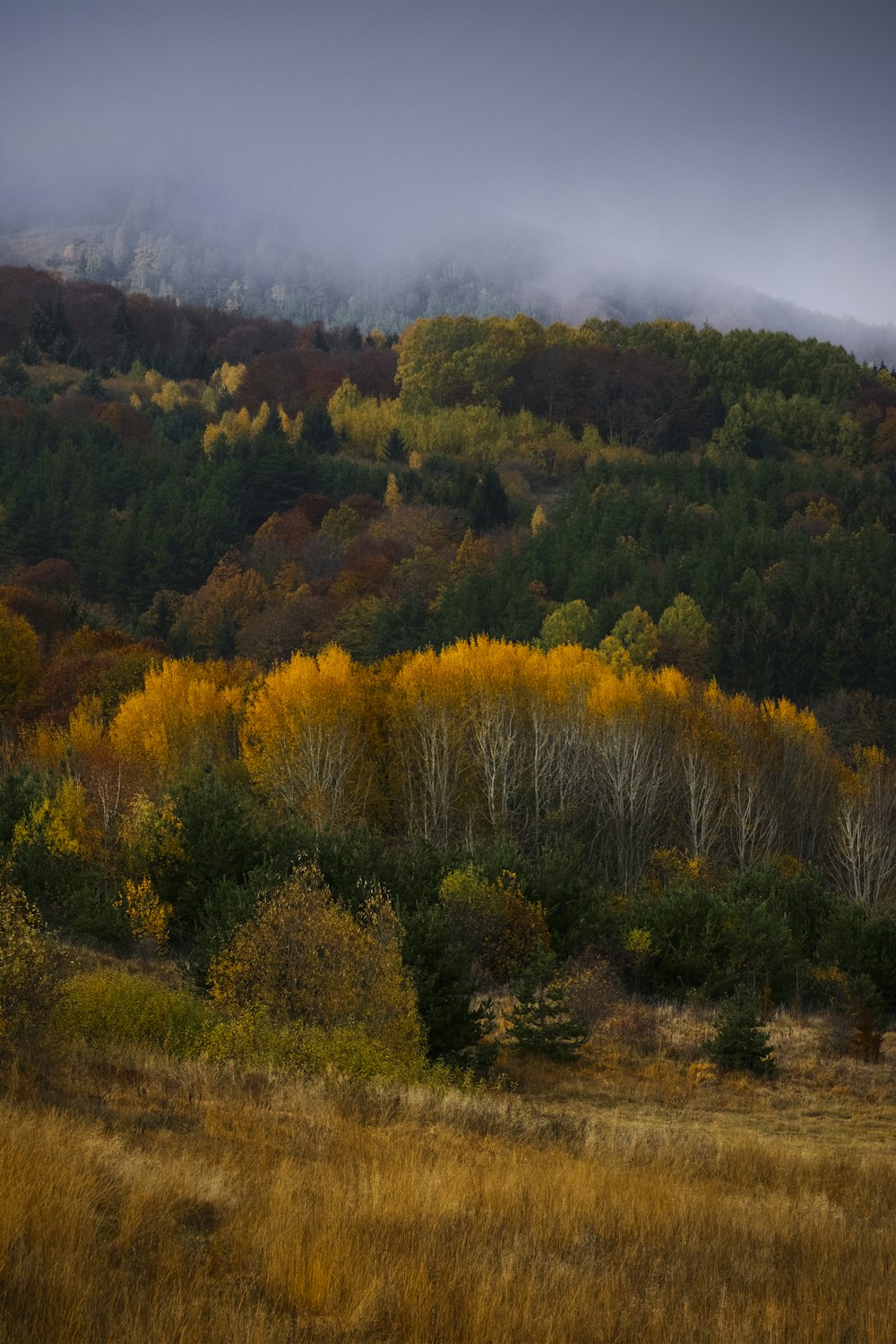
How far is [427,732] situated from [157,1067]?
4362 centimetres

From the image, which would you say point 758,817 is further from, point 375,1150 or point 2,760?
point 375,1150

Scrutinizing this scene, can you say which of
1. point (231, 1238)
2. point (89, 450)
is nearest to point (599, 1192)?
point (231, 1238)

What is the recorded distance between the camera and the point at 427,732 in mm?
61281

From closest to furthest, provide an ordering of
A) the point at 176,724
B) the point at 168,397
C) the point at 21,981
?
the point at 21,981 → the point at 176,724 → the point at 168,397

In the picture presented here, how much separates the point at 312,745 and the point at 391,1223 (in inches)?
1937

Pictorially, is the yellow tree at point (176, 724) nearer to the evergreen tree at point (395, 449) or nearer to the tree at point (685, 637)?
the tree at point (685, 637)

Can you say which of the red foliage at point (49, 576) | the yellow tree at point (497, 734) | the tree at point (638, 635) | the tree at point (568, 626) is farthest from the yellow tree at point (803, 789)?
the red foliage at point (49, 576)

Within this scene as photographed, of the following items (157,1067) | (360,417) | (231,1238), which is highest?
(360,417)

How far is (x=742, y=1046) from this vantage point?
98.3 ft

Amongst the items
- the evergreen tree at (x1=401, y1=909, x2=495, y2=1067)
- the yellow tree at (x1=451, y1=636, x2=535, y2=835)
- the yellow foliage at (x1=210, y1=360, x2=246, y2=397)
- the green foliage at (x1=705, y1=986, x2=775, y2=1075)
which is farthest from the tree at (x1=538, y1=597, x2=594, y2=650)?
the yellow foliage at (x1=210, y1=360, x2=246, y2=397)

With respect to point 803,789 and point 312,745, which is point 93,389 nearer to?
point 312,745

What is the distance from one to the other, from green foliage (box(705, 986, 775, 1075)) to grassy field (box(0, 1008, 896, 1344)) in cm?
1201

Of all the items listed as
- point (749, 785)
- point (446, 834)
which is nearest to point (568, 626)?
point (749, 785)

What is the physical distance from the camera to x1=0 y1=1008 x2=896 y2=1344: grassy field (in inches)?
307
